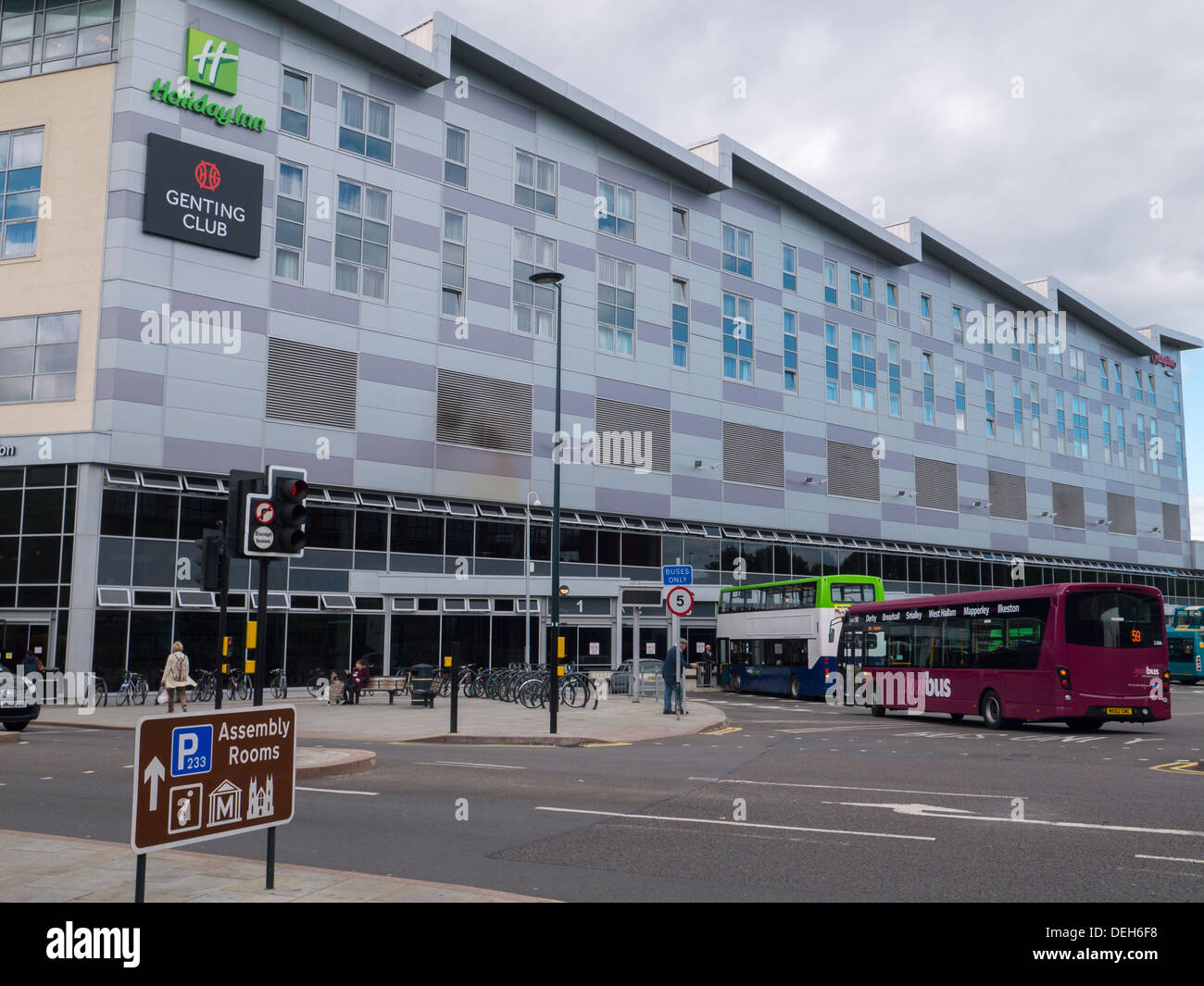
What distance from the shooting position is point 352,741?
19938 millimetres

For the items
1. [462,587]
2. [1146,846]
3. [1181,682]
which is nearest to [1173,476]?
[1181,682]

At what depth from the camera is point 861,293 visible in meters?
54.8

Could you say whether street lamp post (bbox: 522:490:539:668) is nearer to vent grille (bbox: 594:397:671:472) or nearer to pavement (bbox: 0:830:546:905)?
vent grille (bbox: 594:397:671:472)

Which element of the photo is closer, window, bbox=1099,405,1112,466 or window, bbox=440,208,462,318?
window, bbox=440,208,462,318

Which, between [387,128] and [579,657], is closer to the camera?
[387,128]

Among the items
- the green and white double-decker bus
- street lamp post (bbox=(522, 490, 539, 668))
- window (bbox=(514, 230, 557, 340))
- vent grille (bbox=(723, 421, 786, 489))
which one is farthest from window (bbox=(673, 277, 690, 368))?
the green and white double-decker bus

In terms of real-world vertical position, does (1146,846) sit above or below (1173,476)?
below

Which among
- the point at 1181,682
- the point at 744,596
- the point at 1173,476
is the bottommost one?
the point at 1181,682

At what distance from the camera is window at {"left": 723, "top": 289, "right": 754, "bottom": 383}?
4762 cm

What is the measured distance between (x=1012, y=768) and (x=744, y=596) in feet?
79.3

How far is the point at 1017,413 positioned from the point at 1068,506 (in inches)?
291

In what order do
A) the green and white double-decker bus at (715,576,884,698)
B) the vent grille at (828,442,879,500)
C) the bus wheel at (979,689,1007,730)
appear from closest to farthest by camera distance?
1. the bus wheel at (979,689,1007,730)
2. the green and white double-decker bus at (715,576,884,698)
3. the vent grille at (828,442,879,500)

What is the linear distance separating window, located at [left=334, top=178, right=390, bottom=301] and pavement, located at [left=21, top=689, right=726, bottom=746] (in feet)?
44.4
